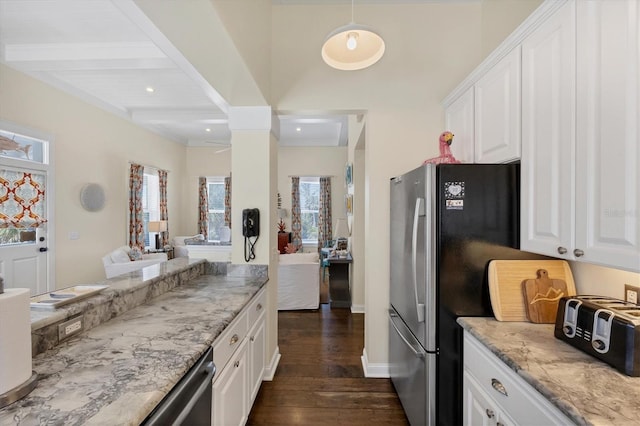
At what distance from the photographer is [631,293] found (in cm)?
129

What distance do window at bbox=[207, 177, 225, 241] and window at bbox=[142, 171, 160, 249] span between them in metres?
1.39

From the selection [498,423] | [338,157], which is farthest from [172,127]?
[498,423]

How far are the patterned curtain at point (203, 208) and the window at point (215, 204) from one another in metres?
0.14

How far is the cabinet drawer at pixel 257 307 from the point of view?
2.01 metres

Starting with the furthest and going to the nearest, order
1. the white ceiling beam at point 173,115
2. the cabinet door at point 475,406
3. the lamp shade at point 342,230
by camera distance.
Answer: the white ceiling beam at point 173,115, the lamp shade at point 342,230, the cabinet door at point 475,406

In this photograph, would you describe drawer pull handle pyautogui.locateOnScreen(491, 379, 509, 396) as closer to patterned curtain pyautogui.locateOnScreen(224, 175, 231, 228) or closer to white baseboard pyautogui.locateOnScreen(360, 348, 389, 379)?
white baseboard pyautogui.locateOnScreen(360, 348, 389, 379)

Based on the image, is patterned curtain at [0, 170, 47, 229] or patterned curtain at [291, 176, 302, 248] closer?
patterned curtain at [0, 170, 47, 229]

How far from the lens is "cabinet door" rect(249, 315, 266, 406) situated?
6.51 feet

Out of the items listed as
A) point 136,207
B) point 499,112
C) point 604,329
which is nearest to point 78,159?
point 136,207

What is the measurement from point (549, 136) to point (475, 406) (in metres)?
1.36

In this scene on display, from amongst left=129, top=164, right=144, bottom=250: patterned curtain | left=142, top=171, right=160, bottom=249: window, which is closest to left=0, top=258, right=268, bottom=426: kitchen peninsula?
left=129, top=164, right=144, bottom=250: patterned curtain

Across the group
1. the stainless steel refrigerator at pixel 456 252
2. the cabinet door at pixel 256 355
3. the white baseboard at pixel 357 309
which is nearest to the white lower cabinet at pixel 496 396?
the stainless steel refrigerator at pixel 456 252

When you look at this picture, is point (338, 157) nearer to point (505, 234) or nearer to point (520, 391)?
point (505, 234)

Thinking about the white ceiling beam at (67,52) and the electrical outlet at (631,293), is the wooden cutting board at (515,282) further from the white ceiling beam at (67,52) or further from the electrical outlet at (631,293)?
the white ceiling beam at (67,52)
